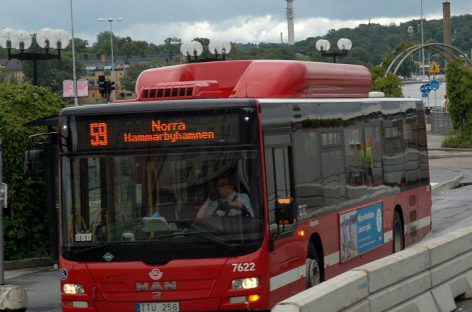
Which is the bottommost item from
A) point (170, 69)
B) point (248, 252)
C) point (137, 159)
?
point (248, 252)

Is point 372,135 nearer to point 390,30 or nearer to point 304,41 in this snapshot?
point 304,41

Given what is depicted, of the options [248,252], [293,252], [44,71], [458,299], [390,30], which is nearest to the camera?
[248,252]

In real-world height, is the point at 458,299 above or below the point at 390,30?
below

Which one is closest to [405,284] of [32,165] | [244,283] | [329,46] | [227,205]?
[244,283]

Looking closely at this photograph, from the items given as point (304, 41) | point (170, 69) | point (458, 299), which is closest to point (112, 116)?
point (170, 69)

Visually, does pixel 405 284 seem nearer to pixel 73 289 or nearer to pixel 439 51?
pixel 73 289

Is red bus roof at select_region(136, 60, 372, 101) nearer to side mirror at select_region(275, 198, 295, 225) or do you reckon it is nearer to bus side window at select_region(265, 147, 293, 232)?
bus side window at select_region(265, 147, 293, 232)

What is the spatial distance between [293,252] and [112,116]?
2.58 meters

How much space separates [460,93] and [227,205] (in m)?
47.6

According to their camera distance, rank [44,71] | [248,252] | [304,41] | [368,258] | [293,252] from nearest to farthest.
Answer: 1. [248,252]
2. [293,252]
3. [368,258]
4. [44,71]
5. [304,41]

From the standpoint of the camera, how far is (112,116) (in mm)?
12430

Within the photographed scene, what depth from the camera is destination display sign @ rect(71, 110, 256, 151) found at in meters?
12.2

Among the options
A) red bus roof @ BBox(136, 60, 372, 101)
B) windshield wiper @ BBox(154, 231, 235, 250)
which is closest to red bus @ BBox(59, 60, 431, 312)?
windshield wiper @ BBox(154, 231, 235, 250)

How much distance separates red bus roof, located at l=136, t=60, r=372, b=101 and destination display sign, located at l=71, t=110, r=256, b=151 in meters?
0.94
